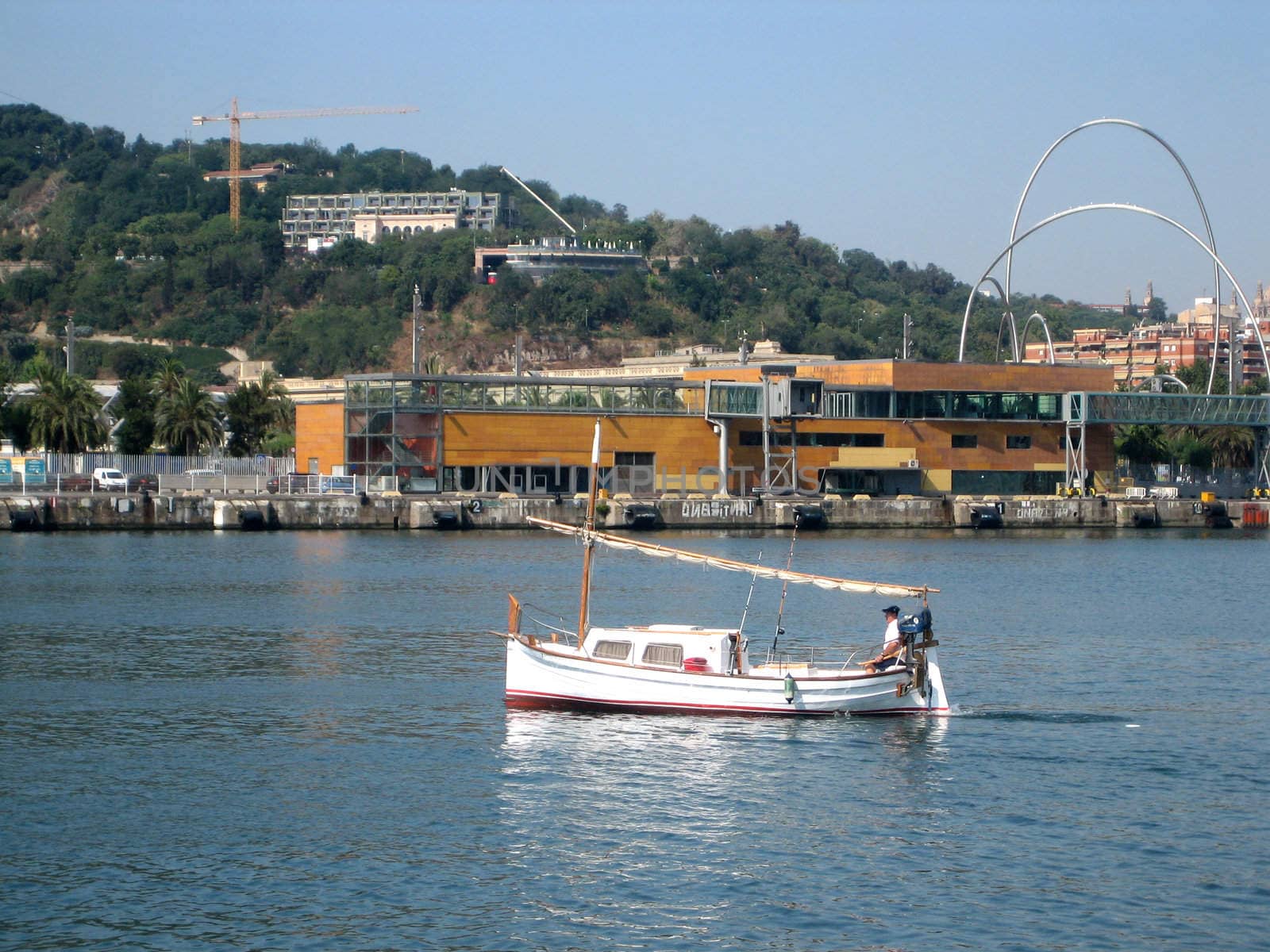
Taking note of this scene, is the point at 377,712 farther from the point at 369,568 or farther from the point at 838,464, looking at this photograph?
the point at 838,464

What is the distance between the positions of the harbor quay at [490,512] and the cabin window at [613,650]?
177 feet

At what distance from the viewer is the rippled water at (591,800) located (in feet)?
84.5

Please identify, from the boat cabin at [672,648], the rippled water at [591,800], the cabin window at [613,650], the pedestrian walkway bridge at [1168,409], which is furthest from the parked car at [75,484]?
the boat cabin at [672,648]

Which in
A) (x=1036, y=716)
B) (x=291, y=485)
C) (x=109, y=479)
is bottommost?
(x=1036, y=716)

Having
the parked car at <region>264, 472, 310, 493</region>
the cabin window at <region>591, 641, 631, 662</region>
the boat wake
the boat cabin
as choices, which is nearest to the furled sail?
the boat cabin

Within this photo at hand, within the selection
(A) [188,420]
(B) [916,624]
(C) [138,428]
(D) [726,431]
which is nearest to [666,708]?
(B) [916,624]

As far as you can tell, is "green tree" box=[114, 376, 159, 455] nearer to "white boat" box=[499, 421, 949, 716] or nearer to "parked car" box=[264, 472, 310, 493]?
"parked car" box=[264, 472, 310, 493]

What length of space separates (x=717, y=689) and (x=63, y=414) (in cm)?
8712

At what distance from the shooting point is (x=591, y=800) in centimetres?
3238

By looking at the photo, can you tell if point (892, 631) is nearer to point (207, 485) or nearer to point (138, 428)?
point (207, 485)

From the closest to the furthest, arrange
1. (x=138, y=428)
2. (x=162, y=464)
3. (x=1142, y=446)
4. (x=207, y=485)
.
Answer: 1. (x=207, y=485)
2. (x=162, y=464)
3. (x=138, y=428)
4. (x=1142, y=446)

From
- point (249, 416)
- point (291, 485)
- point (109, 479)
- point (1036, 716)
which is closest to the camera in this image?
point (1036, 716)

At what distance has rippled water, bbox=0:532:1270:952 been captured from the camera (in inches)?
1014

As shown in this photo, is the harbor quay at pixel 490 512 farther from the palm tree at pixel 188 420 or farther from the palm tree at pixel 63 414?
the palm tree at pixel 188 420
